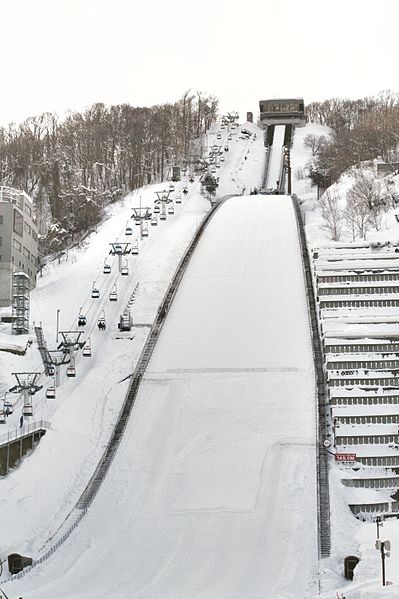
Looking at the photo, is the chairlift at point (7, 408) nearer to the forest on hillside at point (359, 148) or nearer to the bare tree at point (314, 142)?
the forest on hillside at point (359, 148)

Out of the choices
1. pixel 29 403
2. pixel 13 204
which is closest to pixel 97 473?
pixel 29 403

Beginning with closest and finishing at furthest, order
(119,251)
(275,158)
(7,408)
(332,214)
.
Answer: (7,408), (119,251), (332,214), (275,158)

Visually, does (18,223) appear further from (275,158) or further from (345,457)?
Answer: (275,158)

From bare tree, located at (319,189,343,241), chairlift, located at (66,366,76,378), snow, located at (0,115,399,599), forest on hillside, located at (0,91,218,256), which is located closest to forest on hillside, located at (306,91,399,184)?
bare tree, located at (319,189,343,241)

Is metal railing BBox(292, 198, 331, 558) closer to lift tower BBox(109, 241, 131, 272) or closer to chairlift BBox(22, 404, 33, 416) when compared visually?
lift tower BBox(109, 241, 131, 272)

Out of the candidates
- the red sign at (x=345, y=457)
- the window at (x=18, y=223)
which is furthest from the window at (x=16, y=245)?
the red sign at (x=345, y=457)

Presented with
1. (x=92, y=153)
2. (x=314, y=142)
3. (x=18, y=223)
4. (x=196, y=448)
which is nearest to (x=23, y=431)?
(x=196, y=448)
